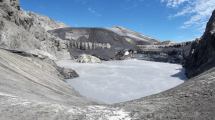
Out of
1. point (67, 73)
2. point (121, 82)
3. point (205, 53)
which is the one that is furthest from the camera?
point (67, 73)

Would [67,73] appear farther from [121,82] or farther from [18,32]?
[18,32]

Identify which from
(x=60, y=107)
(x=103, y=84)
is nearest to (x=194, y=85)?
(x=60, y=107)

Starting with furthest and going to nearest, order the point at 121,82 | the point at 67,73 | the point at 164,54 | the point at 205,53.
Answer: the point at 164,54 < the point at 67,73 < the point at 205,53 < the point at 121,82

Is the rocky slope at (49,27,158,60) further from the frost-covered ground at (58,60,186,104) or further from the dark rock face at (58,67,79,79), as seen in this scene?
the dark rock face at (58,67,79,79)

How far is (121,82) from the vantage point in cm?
2306

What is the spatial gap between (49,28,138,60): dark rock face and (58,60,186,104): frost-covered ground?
20950 millimetres

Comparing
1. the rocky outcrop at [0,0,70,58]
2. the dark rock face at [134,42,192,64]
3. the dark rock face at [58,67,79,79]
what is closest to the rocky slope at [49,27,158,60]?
the dark rock face at [134,42,192,64]

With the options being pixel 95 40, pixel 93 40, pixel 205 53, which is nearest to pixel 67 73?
pixel 205 53

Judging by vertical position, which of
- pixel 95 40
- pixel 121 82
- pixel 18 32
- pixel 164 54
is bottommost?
pixel 121 82

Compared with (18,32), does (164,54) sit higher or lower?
lower

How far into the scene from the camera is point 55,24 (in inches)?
3327

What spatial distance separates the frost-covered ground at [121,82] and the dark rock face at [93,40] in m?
21.0

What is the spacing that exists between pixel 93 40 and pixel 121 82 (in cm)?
3580

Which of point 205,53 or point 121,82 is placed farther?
point 205,53
